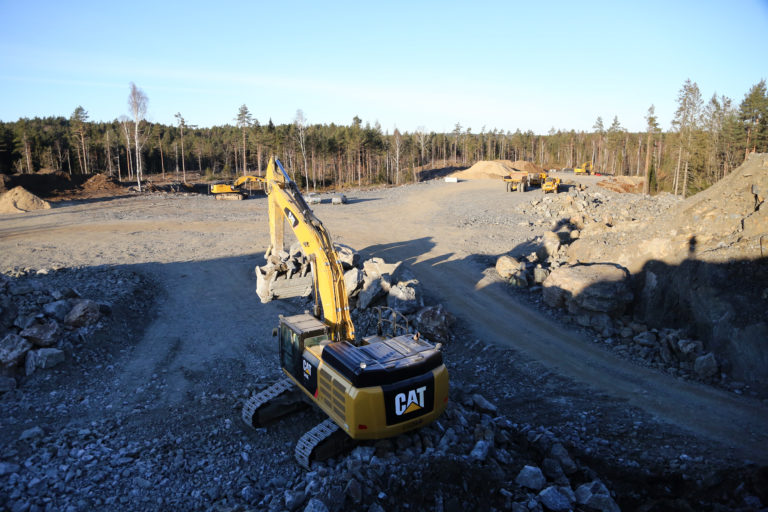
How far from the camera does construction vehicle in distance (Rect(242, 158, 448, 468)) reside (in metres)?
6.94

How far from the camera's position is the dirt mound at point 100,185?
4259 centimetres

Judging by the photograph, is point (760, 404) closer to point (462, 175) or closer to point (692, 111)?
point (692, 111)

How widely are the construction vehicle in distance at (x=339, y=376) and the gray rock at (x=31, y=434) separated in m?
3.60

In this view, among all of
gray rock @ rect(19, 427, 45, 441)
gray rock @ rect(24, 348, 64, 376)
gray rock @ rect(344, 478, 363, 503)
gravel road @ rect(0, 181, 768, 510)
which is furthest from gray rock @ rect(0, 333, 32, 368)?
gray rock @ rect(344, 478, 363, 503)

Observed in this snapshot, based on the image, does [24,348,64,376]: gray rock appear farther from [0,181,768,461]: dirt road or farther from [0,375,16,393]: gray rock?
[0,181,768,461]: dirt road

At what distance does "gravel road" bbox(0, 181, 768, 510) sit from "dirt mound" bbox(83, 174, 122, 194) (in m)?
22.6

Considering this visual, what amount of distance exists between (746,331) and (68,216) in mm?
33909

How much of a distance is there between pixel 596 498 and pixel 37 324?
486 inches

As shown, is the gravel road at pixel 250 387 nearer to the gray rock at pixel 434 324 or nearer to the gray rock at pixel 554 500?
the gray rock at pixel 434 324

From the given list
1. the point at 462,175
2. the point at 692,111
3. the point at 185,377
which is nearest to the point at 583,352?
the point at 185,377

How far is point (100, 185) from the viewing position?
142 ft

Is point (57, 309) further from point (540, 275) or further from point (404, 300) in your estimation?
point (540, 275)

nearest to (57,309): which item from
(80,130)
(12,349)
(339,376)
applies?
(12,349)

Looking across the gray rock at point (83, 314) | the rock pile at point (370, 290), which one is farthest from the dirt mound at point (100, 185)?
the gray rock at point (83, 314)
